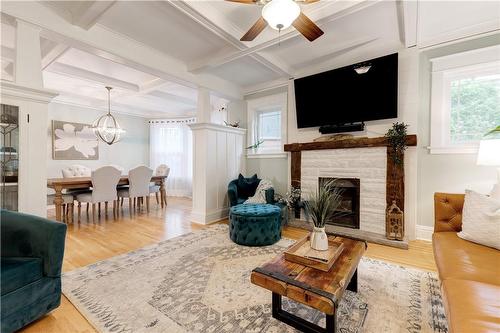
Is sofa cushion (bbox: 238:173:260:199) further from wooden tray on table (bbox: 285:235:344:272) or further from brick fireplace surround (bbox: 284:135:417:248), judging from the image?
wooden tray on table (bbox: 285:235:344:272)

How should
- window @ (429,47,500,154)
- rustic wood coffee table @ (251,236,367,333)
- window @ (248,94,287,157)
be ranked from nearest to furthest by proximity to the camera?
1. rustic wood coffee table @ (251,236,367,333)
2. window @ (429,47,500,154)
3. window @ (248,94,287,157)

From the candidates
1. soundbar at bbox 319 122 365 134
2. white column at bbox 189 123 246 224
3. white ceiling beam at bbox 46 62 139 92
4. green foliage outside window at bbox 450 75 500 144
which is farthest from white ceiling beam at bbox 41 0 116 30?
green foliage outside window at bbox 450 75 500 144

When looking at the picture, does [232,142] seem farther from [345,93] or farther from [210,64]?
[345,93]

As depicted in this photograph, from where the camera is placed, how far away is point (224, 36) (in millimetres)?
2709

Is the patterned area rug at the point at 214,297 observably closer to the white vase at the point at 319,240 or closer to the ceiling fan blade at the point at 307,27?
the white vase at the point at 319,240

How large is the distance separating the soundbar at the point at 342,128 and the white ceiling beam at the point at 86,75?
13.2 ft

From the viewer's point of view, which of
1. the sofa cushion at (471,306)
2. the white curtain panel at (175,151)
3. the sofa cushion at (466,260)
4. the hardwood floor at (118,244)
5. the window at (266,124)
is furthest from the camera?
the white curtain panel at (175,151)

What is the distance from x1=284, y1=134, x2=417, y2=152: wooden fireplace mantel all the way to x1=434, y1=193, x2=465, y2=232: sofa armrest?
999 mm

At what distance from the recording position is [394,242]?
2.80 metres

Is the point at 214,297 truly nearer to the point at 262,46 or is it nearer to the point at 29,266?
the point at 29,266

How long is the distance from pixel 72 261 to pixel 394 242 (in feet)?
12.4

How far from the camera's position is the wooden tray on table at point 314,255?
140 cm

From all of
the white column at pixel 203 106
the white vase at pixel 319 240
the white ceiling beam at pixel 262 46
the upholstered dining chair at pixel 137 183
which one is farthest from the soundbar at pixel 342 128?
the upholstered dining chair at pixel 137 183

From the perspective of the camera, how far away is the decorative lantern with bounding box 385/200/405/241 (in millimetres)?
A: 2844
